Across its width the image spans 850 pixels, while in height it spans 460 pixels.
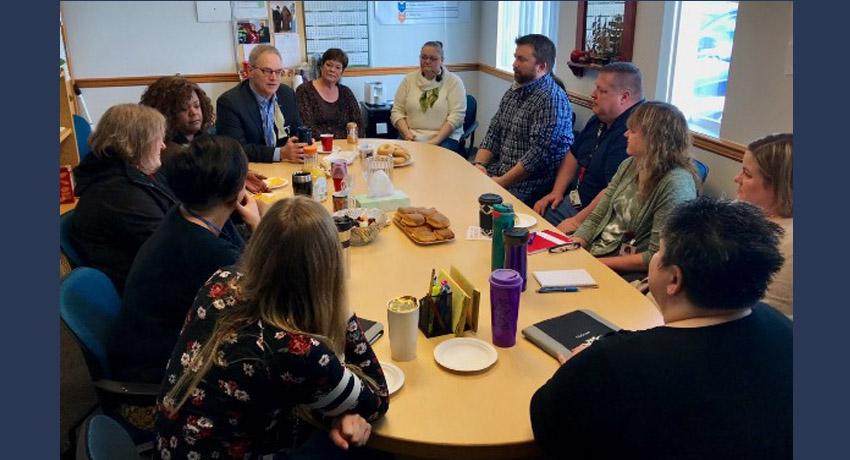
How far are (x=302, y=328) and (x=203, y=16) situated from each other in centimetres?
412

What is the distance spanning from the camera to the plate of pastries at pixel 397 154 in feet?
9.08

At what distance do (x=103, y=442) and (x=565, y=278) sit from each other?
109 centimetres

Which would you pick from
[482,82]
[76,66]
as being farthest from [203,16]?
[482,82]

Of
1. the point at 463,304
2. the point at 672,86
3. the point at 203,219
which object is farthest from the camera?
the point at 672,86

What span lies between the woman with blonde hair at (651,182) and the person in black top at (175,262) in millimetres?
1054

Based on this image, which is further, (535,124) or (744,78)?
(535,124)

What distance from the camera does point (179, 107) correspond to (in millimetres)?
2371

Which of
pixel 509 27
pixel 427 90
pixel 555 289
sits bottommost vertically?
pixel 555 289

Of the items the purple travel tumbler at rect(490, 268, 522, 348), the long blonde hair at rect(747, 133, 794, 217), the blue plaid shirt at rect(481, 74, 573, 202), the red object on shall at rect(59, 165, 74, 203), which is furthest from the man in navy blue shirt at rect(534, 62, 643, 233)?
the red object on shall at rect(59, 165, 74, 203)

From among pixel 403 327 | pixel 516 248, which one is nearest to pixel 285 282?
pixel 403 327

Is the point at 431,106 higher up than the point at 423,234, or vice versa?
the point at 431,106

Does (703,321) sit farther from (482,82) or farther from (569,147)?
(482,82)

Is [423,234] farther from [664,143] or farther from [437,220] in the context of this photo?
[664,143]

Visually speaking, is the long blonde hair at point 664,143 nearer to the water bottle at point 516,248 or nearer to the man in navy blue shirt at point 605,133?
the man in navy blue shirt at point 605,133
